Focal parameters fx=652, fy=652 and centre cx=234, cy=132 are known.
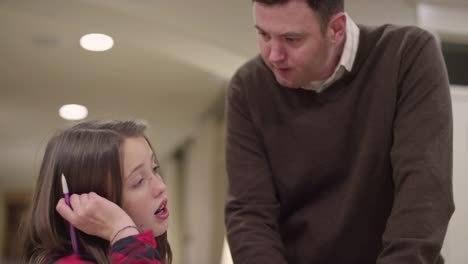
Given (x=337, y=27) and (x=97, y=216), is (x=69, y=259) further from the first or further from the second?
(x=337, y=27)

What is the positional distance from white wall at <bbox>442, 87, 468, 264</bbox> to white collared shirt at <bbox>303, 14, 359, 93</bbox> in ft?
6.25

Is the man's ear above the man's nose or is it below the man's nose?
above

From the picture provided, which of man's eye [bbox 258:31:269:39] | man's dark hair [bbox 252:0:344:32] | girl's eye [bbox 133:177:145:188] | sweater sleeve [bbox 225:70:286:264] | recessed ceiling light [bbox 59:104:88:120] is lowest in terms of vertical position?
recessed ceiling light [bbox 59:104:88:120]

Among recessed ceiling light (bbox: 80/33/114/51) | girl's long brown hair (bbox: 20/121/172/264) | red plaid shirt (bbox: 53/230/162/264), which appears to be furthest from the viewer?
recessed ceiling light (bbox: 80/33/114/51)

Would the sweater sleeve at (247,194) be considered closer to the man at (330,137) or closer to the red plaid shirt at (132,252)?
the man at (330,137)

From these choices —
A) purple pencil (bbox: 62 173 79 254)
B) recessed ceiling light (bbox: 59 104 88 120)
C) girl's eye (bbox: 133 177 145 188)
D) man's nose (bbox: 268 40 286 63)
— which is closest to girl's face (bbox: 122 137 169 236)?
girl's eye (bbox: 133 177 145 188)

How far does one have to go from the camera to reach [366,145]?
135 cm

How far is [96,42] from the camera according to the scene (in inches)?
158

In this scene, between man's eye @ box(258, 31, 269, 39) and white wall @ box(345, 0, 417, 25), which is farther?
white wall @ box(345, 0, 417, 25)

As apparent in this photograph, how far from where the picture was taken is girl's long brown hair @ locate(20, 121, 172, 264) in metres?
1.18

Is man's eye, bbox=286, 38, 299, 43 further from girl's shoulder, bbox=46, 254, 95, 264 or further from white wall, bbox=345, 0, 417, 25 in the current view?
white wall, bbox=345, 0, 417, 25

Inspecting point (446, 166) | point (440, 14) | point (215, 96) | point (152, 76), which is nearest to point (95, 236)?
point (446, 166)

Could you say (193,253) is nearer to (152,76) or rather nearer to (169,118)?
(169,118)

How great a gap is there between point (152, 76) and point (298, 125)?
3.64 meters
